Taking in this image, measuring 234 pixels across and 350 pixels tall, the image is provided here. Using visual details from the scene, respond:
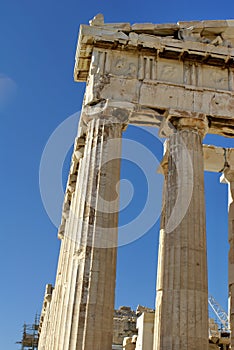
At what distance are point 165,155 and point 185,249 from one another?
6.58 m

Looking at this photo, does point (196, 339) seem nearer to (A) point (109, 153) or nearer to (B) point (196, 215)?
(B) point (196, 215)

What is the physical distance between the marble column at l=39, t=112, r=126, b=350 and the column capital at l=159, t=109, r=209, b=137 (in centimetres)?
187

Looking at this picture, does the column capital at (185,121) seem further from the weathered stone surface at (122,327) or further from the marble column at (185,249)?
the weathered stone surface at (122,327)

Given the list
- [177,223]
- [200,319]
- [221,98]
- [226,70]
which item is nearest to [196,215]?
[177,223]

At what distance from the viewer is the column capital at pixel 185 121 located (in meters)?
19.3

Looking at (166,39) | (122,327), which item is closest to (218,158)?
(166,39)

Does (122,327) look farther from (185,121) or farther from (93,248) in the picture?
(93,248)

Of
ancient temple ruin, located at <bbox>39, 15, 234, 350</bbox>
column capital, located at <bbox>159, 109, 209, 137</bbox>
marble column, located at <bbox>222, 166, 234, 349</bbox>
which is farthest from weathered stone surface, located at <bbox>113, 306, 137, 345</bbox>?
column capital, located at <bbox>159, 109, 209, 137</bbox>

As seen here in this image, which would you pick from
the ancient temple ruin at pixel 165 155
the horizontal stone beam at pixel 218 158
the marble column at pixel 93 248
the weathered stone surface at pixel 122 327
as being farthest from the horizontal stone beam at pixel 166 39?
the weathered stone surface at pixel 122 327

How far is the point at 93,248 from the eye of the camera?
1642cm

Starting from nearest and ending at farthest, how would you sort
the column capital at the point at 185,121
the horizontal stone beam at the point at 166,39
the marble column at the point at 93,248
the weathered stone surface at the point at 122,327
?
the marble column at the point at 93,248 < the column capital at the point at 185,121 < the horizontal stone beam at the point at 166,39 < the weathered stone surface at the point at 122,327

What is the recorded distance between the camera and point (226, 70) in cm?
2056

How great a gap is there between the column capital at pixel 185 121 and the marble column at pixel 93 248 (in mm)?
1869

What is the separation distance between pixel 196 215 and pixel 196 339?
4008 mm
